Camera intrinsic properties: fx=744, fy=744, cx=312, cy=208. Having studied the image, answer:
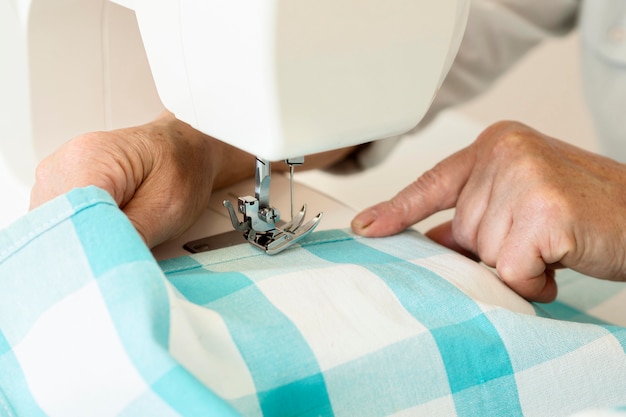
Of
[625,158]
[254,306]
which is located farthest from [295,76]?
[625,158]

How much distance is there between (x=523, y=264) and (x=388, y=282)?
0.54ft

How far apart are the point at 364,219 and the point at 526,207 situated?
0.48 feet

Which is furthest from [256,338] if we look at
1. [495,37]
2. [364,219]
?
[495,37]

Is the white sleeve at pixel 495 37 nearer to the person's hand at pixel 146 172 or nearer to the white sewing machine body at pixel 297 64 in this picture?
the person's hand at pixel 146 172

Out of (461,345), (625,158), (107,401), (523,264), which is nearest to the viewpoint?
(107,401)

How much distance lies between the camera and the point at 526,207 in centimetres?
65

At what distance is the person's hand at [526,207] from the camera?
64 centimetres

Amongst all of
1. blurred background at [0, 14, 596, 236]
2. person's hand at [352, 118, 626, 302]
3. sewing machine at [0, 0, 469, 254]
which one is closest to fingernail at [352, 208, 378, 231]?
person's hand at [352, 118, 626, 302]

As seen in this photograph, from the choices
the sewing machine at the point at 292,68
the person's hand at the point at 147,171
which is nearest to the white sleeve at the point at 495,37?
the person's hand at the point at 147,171

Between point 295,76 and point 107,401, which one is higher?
point 295,76

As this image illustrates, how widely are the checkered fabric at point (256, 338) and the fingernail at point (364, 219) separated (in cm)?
10

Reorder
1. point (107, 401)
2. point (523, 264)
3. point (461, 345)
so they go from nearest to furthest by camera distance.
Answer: point (107, 401), point (461, 345), point (523, 264)

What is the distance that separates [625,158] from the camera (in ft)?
3.67

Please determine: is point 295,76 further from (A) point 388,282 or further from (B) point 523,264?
(B) point 523,264
